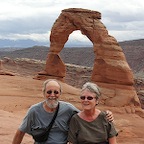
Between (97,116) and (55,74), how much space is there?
1964cm

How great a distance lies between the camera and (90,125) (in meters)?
4.02

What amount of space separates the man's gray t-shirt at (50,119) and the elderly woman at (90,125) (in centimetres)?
15

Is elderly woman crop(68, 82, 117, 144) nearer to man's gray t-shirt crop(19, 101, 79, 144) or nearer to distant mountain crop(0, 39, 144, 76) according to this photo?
man's gray t-shirt crop(19, 101, 79, 144)

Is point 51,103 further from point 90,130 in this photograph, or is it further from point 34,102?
point 34,102

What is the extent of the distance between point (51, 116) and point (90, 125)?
0.51 m

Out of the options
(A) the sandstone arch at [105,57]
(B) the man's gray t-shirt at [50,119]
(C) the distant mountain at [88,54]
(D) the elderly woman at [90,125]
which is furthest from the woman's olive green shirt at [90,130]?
(C) the distant mountain at [88,54]

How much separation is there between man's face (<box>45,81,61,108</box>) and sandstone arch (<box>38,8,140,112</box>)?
50.6 feet

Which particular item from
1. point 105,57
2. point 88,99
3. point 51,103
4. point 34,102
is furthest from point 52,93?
point 105,57

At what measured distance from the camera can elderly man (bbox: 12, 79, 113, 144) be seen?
417cm

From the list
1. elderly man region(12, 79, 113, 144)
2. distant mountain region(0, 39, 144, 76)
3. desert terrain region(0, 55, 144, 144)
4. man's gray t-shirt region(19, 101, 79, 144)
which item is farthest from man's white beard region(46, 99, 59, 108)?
distant mountain region(0, 39, 144, 76)

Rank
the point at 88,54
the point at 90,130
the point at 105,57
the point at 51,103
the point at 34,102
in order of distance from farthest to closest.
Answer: the point at 88,54 < the point at 105,57 < the point at 34,102 < the point at 51,103 < the point at 90,130

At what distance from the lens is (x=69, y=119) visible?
167 inches

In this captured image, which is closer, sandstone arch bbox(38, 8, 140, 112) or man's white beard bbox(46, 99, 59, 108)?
man's white beard bbox(46, 99, 59, 108)

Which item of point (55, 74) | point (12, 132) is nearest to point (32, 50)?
point (55, 74)
